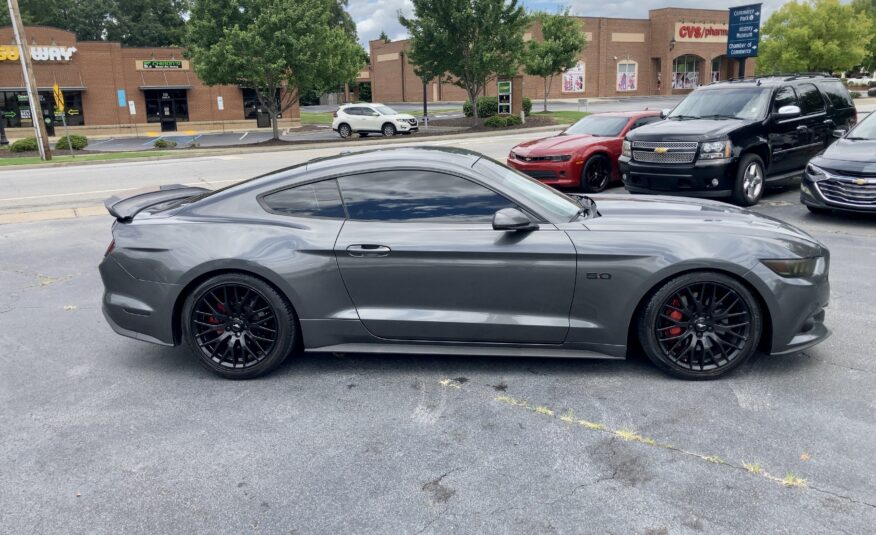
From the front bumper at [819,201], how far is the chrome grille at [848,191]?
0.02 meters

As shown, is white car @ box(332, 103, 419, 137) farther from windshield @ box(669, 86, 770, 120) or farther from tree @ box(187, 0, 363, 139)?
windshield @ box(669, 86, 770, 120)

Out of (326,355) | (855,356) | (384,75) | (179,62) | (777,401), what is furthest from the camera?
(384,75)

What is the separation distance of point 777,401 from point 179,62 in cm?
4827

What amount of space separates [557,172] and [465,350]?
8.05 m

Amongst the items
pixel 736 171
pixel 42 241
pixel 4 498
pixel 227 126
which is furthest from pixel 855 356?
pixel 227 126

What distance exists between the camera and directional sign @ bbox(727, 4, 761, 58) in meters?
25.3

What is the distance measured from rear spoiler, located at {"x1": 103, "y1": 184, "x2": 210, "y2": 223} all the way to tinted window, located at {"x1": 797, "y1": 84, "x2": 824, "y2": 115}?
32.2 ft

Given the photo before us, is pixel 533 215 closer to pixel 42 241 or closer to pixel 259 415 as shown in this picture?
pixel 259 415

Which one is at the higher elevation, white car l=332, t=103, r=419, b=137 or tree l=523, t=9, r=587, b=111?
tree l=523, t=9, r=587, b=111

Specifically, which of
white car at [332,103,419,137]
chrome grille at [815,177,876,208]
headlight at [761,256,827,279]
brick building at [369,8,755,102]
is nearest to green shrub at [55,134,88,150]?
white car at [332,103,419,137]

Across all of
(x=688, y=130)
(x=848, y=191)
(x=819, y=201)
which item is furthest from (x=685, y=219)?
(x=688, y=130)

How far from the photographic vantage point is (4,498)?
125 inches

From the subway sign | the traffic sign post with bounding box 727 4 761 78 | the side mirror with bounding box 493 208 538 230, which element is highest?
the subway sign

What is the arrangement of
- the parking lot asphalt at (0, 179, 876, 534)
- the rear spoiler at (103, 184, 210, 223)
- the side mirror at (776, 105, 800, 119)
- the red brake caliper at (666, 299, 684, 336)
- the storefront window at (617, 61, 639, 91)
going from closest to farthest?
the parking lot asphalt at (0, 179, 876, 534)
the red brake caliper at (666, 299, 684, 336)
the rear spoiler at (103, 184, 210, 223)
the side mirror at (776, 105, 800, 119)
the storefront window at (617, 61, 639, 91)
